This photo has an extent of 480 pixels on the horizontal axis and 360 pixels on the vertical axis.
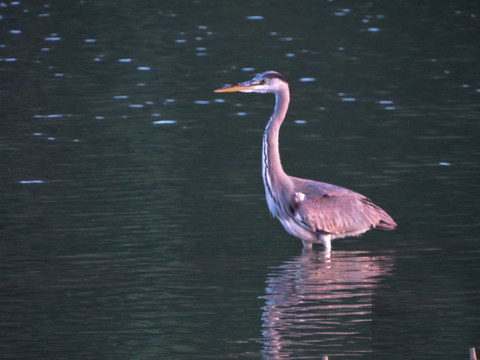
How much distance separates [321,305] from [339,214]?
8.05 feet

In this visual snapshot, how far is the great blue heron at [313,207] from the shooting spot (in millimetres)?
14453

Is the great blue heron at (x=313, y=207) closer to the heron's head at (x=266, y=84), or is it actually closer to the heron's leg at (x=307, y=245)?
the heron's leg at (x=307, y=245)

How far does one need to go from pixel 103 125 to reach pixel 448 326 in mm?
12211

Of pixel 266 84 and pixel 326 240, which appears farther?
pixel 266 84

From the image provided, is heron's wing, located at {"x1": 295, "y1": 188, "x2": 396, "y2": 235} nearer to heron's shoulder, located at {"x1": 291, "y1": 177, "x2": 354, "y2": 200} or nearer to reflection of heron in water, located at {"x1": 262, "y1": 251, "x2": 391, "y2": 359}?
heron's shoulder, located at {"x1": 291, "y1": 177, "x2": 354, "y2": 200}

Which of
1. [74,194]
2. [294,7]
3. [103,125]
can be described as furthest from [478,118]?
[294,7]

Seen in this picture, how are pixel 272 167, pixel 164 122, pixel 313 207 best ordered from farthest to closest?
1. pixel 164 122
2. pixel 272 167
3. pixel 313 207

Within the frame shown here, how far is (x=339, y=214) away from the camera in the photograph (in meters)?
14.6

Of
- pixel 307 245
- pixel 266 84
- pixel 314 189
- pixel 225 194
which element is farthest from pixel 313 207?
pixel 225 194

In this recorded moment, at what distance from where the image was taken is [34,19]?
38594 millimetres

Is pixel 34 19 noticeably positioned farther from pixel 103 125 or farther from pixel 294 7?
pixel 103 125

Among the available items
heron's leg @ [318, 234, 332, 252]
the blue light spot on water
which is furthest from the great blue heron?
the blue light spot on water

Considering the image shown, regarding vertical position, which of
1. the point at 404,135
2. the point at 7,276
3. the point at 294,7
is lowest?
the point at 294,7

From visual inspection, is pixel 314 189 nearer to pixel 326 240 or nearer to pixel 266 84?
pixel 326 240
